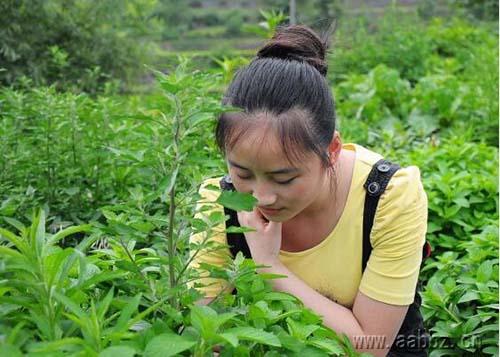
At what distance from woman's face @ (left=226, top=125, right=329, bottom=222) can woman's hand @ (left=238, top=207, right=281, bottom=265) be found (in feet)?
0.35

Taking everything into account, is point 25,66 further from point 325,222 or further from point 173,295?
point 173,295

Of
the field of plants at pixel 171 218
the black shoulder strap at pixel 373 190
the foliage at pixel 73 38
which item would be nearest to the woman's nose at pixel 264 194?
the field of plants at pixel 171 218

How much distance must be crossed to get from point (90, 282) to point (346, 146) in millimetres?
1131

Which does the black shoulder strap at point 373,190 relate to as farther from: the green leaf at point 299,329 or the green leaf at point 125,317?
the green leaf at point 125,317

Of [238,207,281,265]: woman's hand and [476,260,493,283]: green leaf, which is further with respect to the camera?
[476,260,493,283]: green leaf

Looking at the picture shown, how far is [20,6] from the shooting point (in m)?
5.66

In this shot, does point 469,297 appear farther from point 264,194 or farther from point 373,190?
point 264,194

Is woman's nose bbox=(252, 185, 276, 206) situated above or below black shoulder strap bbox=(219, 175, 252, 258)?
above

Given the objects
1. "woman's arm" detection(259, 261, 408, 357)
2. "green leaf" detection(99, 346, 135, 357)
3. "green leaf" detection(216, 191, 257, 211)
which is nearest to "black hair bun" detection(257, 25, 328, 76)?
"woman's arm" detection(259, 261, 408, 357)

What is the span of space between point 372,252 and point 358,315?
6.6 inches

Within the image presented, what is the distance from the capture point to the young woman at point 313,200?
6.14 feet

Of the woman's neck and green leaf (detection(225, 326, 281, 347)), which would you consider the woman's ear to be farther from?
green leaf (detection(225, 326, 281, 347))

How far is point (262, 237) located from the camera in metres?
2.05

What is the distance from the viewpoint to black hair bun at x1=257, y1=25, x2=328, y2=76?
2131 mm
